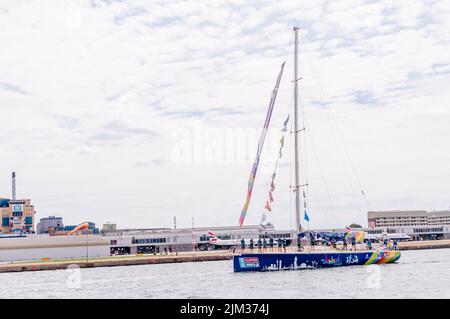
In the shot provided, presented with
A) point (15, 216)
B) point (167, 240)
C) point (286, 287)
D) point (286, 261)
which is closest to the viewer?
point (286, 287)

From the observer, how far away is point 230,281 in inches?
1811

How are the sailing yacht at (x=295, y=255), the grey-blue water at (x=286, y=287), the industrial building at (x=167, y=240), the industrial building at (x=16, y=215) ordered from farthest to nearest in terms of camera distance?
the industrial building at (x=16, y=215) → the industrial building at (x=167, y=240) → the sailing yacht at (x=295, y=255) → the grey-blue water at (x=286, y=287)

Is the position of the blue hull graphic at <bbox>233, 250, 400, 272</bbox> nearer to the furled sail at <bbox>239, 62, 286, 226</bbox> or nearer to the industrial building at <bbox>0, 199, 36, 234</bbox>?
the furled sail at <bbox>239, 62, 286, 226</bbox>

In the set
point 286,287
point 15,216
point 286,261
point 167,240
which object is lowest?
point 286,287

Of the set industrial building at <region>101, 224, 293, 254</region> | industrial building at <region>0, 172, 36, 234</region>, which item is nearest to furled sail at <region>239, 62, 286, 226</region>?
industrial building at <region>101, 224, 293, 254</region>

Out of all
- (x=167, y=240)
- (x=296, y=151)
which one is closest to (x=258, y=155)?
(x=296, y=151)

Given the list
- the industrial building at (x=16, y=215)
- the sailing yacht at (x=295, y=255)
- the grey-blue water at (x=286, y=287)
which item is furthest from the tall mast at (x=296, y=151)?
the industrial building at (x=16, y=215)

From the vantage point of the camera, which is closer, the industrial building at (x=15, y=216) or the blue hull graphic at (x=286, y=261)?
the blue hull graphic at (x=286, y=261)

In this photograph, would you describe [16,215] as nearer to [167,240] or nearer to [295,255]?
[167,240]

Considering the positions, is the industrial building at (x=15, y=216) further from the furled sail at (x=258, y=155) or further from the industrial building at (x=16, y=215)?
the furled sail at (x=258, y=155)

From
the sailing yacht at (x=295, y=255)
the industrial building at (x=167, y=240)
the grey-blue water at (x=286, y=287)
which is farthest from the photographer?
the industrial building at (x=167, y=240)

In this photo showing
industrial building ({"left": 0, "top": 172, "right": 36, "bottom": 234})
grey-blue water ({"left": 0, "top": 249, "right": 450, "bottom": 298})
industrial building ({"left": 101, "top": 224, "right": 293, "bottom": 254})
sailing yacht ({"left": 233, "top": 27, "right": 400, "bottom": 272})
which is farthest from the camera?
industrial building ({"left": 0, "top": 172, "right": 36, "bottom": 234})
